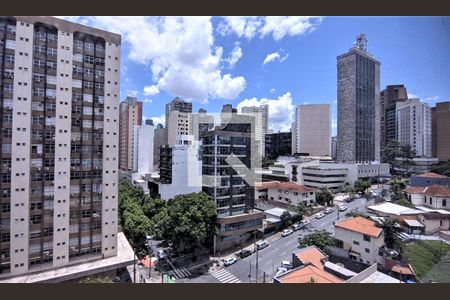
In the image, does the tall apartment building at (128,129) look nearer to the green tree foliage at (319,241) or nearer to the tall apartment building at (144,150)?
the tall apartment building at (144,150)

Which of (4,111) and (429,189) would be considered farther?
(429,189)

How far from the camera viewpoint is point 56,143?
698cm

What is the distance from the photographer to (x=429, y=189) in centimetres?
1241

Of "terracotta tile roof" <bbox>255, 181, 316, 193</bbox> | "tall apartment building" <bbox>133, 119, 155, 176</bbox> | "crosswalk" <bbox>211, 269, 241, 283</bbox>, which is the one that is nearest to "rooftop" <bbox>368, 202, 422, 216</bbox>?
"terracotta tile roof" <bbox>255, 181, 316, 193</bbox>

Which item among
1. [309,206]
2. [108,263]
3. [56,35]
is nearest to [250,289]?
[108,263]

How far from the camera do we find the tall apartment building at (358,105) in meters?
22.3

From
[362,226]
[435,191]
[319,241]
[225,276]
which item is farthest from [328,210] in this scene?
[225,276]

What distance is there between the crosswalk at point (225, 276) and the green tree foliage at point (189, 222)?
125 cm

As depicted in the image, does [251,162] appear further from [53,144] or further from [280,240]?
[53,144]

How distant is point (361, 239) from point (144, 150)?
1985 cm

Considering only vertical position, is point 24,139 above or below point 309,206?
above

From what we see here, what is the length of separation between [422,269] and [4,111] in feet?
41.0

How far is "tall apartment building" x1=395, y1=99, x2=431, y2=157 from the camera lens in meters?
19.9

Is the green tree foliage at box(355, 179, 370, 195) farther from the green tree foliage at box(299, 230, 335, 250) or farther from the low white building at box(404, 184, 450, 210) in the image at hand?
the green tree foliage at box(299, 230, 335, 250)
